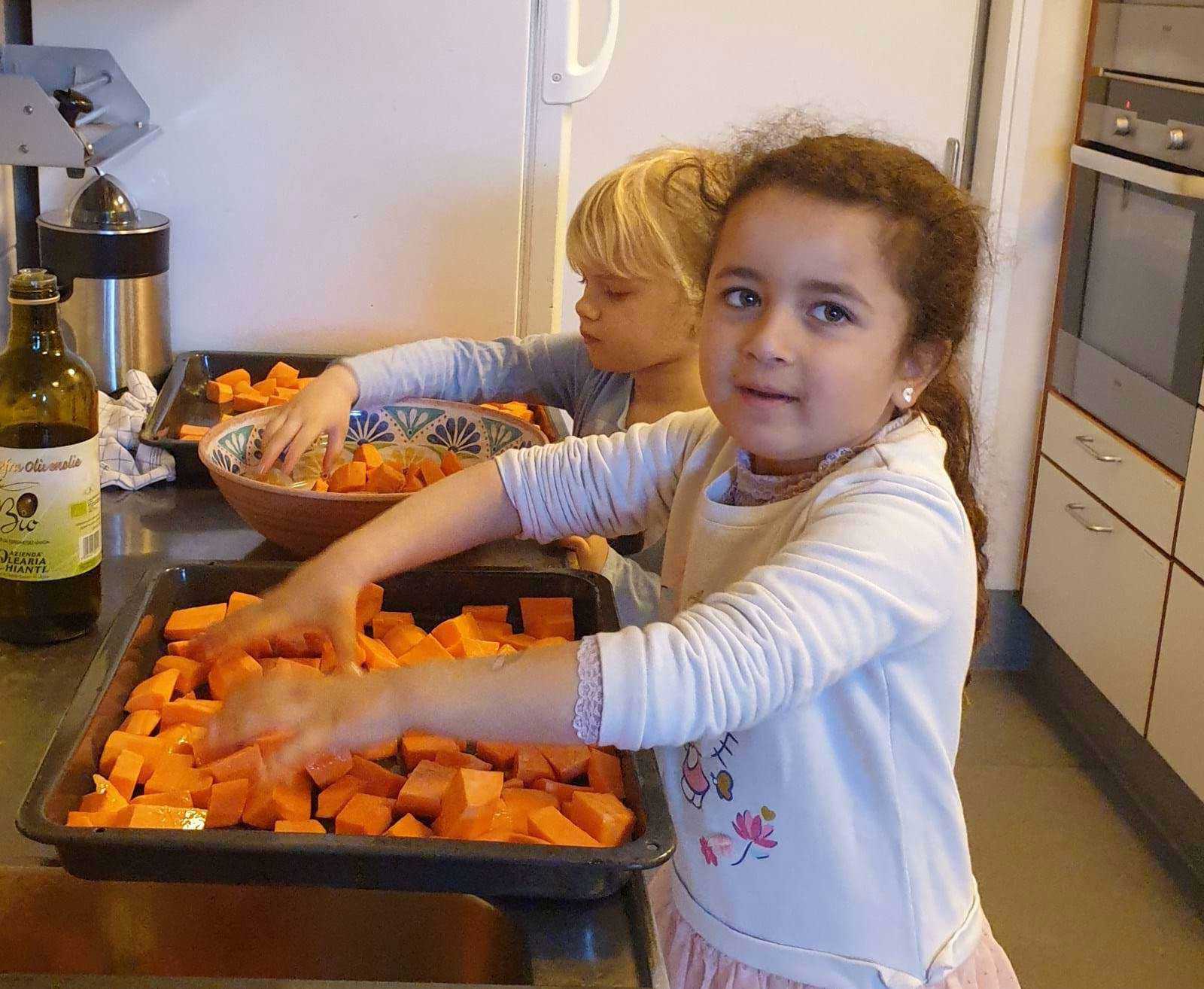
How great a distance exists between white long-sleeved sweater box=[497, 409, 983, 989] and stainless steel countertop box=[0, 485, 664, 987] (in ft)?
0.35

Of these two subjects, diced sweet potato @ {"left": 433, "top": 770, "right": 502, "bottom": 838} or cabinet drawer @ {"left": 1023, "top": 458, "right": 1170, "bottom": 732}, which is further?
cabinet drawer @ {"left": 1023, "top": 458, "right": 1170, "bottom": 732}

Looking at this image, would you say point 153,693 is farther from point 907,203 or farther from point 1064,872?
point 1064,872

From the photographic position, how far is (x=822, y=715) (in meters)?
0.99

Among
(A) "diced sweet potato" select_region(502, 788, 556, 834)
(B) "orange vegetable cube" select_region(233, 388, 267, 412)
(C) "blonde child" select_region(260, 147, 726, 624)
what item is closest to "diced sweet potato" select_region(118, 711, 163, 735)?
(A) "diced sweet potato" select_region(502, 788, 556, 834)

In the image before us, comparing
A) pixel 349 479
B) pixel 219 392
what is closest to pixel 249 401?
pixel 219 392

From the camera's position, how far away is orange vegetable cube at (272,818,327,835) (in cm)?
78

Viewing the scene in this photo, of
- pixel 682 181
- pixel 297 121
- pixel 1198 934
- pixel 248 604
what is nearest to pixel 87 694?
pixel 248 604

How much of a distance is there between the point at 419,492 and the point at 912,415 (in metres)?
0.41

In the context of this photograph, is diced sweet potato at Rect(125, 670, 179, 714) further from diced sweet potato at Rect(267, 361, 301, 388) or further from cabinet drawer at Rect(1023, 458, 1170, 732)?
cabinet drawer at Rect(1023, 458, 1170, 732)

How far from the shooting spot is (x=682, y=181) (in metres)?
1.59

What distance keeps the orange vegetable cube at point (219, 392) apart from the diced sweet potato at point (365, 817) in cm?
89

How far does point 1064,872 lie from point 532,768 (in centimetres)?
178

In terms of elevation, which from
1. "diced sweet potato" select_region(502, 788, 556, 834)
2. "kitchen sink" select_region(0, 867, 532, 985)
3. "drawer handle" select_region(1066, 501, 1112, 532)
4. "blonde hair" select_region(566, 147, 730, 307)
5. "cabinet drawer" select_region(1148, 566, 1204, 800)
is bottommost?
"cabinet drawer" select_region(1148, 566, 1204, 800)

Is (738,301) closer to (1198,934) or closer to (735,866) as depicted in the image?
(735,866)
